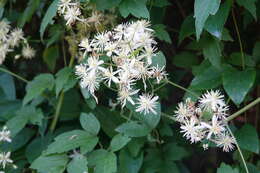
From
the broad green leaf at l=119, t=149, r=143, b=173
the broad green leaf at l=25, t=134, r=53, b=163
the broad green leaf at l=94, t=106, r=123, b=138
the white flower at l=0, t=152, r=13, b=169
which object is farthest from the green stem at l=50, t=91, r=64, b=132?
the broad green leaf at l=119, t=149, r=143, b=173

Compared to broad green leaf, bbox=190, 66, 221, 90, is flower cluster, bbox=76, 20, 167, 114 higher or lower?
higher

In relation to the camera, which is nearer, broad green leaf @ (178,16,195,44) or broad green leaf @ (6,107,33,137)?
broad green leaf @ (178,16,195,44)

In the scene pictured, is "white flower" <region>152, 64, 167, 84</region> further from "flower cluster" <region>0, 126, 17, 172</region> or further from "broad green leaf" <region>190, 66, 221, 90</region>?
"flower cluster" <region>0, 126, 17, 172</region>

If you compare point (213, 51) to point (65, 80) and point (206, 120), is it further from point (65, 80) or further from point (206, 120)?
point (65, 80)

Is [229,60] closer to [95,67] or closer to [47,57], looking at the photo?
[95,67]

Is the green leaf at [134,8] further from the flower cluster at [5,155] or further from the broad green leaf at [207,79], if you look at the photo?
the flower cluster at [5,155]

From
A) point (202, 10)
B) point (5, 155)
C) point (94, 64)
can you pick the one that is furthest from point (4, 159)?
point (202, 10)
